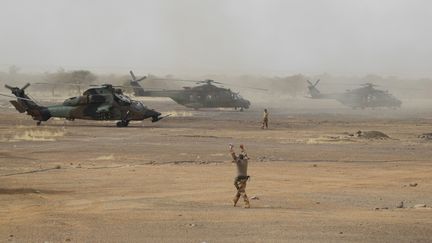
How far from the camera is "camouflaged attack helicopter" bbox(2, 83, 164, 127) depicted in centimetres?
4078

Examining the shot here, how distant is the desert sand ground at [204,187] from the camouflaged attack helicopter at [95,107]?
1.16m

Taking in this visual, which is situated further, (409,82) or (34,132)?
(409,82)

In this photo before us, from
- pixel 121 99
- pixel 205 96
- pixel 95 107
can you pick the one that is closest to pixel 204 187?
pixel 121 99

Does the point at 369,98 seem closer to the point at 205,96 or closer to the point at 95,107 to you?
the point at 205,96

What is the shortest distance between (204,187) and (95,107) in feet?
74.0

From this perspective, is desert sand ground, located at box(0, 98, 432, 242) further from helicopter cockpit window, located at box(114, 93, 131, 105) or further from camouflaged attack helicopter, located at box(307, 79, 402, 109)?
camouflaged attack helicopter, located at box(307, 79, 402, 109)

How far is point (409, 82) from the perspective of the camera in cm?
17238

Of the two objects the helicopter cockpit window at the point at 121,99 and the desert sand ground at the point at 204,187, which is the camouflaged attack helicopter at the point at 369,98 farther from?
the helicopter cockpit window at the point at 121,99

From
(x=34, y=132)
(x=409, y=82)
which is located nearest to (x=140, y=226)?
(x=34, y=132)

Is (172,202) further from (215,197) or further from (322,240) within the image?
(322,240)

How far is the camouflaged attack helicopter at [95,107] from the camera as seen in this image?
40781mm

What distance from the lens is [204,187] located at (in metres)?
19.5

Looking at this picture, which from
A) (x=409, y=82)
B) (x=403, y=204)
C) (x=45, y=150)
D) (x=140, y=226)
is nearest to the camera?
(x=140, y=226)

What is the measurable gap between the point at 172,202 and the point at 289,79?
14600cm
